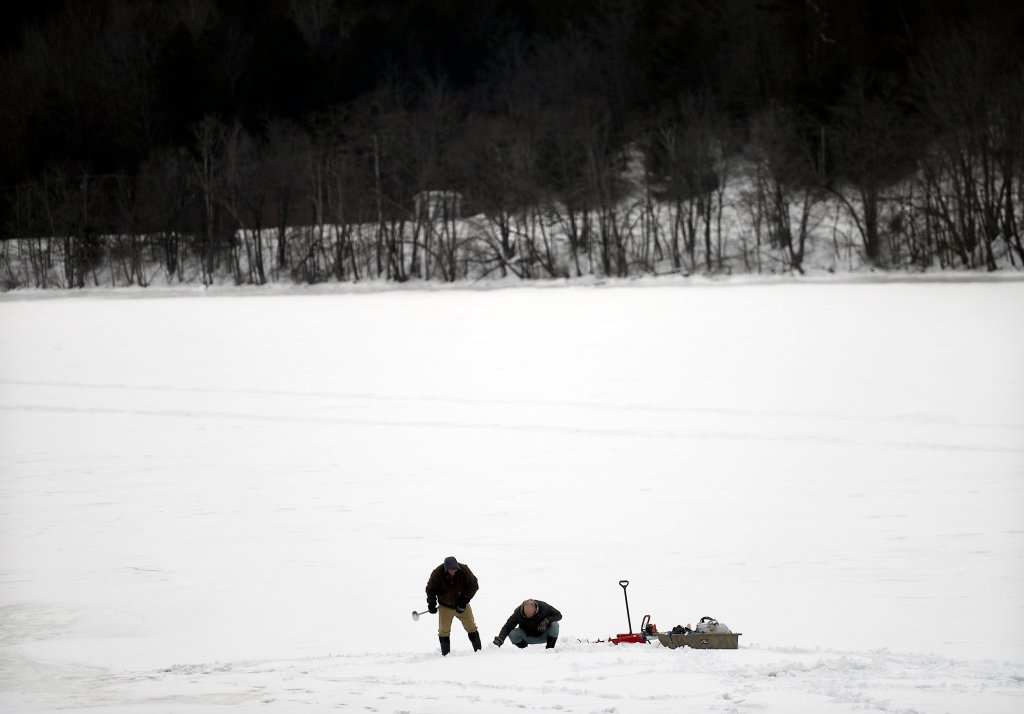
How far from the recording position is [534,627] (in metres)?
10.0

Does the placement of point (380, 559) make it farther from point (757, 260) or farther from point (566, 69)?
point (566, 69)

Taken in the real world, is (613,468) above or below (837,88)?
below

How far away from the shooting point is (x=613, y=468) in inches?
655

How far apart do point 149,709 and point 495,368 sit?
57.6 feet

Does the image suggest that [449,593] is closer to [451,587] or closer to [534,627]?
[451,587]

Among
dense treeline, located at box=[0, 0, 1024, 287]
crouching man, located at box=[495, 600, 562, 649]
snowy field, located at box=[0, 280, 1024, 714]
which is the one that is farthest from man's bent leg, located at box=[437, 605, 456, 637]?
dense treeline, located at box=[0, 0, 1024, 287]

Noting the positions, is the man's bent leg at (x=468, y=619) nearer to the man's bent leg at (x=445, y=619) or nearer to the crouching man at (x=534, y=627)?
the man's bent leg at (x=445, y=619)

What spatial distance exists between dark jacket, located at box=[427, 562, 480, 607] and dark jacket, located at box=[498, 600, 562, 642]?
39 centimetres

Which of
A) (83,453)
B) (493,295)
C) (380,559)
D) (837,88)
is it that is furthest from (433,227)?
(380,559)

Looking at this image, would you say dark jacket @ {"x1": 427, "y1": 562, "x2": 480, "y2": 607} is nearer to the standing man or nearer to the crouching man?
the standing man

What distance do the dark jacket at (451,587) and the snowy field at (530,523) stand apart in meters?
0.47

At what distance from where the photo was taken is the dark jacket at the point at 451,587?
33.1 feet

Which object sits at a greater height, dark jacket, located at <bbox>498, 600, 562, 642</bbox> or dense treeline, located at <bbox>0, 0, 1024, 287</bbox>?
dense treeline, located at <bbox>0, 0, 1024, 287</bbox>

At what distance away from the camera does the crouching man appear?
998 cm
